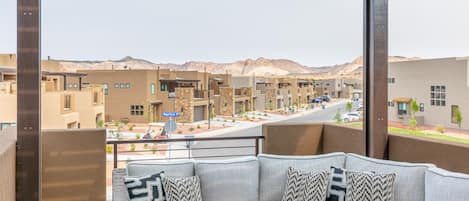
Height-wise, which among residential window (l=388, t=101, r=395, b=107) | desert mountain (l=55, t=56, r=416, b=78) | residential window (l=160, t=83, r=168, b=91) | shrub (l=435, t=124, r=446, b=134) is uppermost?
desert mountain (l=55, t=56, r=416, b=78)

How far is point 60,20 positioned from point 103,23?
0.42 meters

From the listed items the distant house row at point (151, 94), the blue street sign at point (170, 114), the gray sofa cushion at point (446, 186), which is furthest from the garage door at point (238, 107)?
the gray sofa cushion at point (446, 186)

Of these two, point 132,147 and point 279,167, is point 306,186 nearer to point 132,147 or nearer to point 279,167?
point 279,167

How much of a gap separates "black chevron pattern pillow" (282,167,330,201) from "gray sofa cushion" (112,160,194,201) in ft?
2.21

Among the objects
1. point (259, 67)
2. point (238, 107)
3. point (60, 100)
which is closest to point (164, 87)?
point (238, 107)

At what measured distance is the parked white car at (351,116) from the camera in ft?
13.5

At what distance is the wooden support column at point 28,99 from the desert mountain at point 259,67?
1.02 m

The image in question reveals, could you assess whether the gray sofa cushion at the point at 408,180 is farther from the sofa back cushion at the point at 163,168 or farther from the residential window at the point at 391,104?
the residential window at the point at 391,104

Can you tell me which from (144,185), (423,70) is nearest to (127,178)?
(144,185)

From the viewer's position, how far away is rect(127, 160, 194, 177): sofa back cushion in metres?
2.33

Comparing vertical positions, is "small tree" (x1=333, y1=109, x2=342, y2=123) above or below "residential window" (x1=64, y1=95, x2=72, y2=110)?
below

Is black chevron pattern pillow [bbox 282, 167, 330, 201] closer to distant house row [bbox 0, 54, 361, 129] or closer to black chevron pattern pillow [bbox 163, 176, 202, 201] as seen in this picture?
black chevron pattern pillow [bbox 163, 176, 202, 201]

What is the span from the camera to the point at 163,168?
7.76ft

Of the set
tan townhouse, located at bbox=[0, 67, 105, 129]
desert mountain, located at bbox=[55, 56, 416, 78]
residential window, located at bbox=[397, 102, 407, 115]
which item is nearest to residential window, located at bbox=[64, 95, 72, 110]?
tan townhouse, located at bbox=[0, 67, 105, 129]
